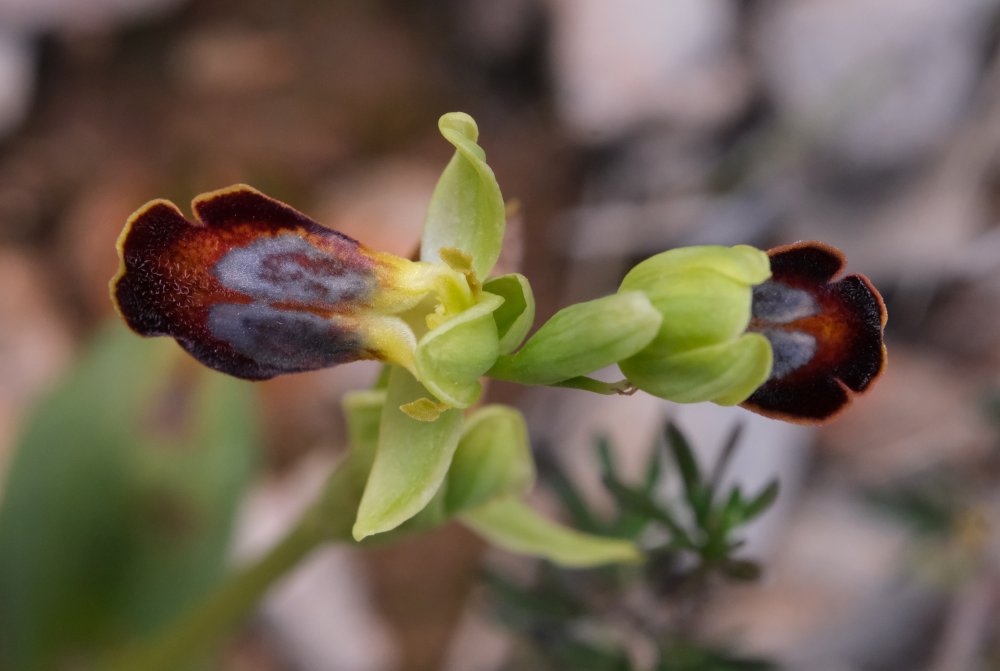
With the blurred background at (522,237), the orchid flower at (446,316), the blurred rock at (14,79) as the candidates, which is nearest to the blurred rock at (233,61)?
the blurred background at (522,237)

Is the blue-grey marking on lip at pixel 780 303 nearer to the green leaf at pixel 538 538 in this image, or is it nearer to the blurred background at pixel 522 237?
the green leaf at pixel 538 538

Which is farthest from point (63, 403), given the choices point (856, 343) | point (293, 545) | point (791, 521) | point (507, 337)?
point (791, 521)

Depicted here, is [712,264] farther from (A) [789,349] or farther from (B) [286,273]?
(B) [286,273]

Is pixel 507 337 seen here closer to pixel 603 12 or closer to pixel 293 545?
pixel 293 545

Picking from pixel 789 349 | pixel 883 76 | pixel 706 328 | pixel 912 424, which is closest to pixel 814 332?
pixel 789 349

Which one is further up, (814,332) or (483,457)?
(814,332)

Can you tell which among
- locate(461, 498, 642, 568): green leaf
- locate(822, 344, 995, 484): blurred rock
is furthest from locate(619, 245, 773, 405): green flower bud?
locate(822, 344, 995, 484): blurred rock
